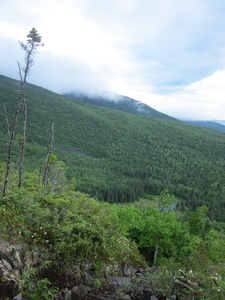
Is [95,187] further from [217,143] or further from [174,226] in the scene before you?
[217,143]

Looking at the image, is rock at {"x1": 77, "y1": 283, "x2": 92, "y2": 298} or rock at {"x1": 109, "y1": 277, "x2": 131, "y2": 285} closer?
rock at {"x1": 77, "y1": 283, "x2": 92, "y2": 298}

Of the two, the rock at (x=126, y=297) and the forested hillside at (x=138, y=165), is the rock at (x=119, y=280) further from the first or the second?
the forested hillside at (x=138, y=165)

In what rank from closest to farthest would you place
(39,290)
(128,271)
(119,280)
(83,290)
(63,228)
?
(39,290), (83,290), (63,228), (119,280), (128,271)

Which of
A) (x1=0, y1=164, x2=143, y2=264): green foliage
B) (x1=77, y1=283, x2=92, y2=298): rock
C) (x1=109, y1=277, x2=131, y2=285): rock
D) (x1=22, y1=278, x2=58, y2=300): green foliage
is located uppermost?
(x1=0, y1=164, x2=143, y2=264): green foliage

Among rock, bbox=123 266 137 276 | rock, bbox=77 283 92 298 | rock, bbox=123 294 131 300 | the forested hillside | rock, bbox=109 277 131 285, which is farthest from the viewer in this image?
the forested hillside

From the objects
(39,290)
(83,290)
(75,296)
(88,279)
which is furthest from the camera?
(88,279)

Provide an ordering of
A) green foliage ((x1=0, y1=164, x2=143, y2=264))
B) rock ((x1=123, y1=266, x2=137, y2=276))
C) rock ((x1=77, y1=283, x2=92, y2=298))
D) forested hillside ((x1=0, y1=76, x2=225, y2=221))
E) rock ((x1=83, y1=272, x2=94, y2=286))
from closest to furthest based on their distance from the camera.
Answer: rock ((x1=77, y1=283, x2=92, y2=298)) → rock ((x1=83, y1=272, x2=94, y2=286)) → green foliage ((x1=0, y1=164, x2=143, y2=264)) → rock ((x1=123, y1=266, x2=137, y2=276)) → forested hillside ((x1=0, y1=76, x2=225, y2=221))

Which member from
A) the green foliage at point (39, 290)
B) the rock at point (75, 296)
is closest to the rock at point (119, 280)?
the rock at point (75, 296)

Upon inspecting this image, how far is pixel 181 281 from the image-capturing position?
27.4 ft

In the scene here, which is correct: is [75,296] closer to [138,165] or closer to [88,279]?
[88,279]

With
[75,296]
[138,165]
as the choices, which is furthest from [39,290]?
[138,165]

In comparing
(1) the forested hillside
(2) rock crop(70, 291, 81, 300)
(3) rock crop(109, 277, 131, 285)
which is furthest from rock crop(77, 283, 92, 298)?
(1) the forested hillside

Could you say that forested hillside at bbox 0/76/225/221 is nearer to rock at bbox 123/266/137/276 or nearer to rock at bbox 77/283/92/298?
rock at bbox 123/266/137/276

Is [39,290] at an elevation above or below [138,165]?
above
